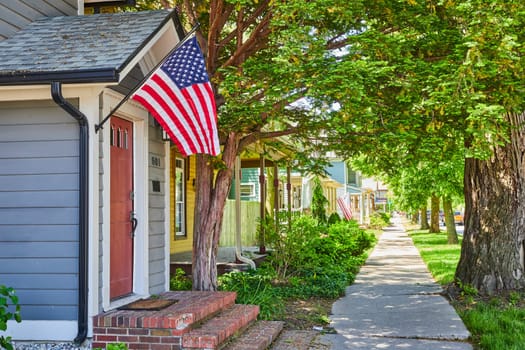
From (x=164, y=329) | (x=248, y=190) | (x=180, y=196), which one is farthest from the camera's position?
(x=248, y=190)

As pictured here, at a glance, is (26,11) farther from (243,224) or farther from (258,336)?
(243,224)

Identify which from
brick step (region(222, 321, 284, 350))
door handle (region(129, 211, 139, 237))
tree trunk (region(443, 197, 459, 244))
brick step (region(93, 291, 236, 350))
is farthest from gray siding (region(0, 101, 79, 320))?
tree trunk (region(443, 197, 459, 244))

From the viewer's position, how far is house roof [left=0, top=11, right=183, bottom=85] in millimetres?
5098

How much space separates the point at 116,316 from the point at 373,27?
16.9 ft

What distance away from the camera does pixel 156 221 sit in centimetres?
715

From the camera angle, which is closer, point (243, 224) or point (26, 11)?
point (26, 11)

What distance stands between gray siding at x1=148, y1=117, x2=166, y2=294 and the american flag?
3.86ft

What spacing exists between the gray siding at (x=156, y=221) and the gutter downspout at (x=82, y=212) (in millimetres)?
1575

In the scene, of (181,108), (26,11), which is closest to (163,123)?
(181,108)

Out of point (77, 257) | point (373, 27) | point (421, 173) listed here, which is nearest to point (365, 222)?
point (421, 173)

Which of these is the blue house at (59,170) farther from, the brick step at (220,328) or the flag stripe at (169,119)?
the brick step at (220,328)

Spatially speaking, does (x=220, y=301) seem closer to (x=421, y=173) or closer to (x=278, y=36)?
(x=278, y=36)

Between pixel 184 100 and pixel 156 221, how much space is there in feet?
6.47

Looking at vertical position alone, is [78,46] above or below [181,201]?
above
